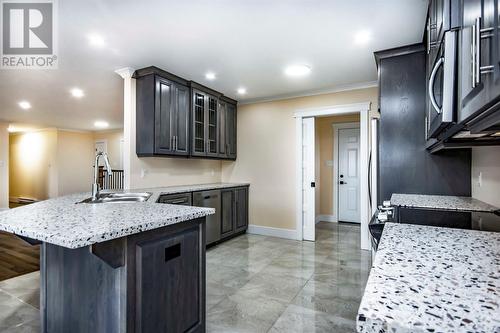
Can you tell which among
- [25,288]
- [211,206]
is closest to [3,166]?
[25,288]

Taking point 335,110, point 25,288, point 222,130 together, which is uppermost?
point 335,110

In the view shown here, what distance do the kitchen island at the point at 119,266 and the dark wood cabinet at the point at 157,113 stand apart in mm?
1739

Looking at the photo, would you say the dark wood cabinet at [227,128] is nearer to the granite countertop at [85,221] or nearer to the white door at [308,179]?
the white door at [308,179]

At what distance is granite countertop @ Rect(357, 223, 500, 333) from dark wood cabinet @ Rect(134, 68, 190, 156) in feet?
9.98

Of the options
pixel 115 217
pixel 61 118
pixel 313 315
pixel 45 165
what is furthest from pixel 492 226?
pixel 45 165

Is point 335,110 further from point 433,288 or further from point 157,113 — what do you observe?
point 433,288

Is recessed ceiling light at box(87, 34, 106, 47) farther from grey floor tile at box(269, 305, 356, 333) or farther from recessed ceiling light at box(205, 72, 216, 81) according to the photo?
grey floor tile at box(269, 305, 356, 333)

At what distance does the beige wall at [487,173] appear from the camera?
6.20 ft

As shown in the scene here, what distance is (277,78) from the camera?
3.90 m

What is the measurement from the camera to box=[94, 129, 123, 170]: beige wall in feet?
29.3

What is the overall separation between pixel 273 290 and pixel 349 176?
12.9 ft

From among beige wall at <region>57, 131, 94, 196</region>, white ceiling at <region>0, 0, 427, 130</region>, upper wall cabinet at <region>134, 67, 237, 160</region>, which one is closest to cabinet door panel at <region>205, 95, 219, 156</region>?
upper wall cabinet at <region>134, 67, 237, 160</region>

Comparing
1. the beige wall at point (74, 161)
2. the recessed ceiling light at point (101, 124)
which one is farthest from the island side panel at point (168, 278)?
the beige wall at point (74, 161)

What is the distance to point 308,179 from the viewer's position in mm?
4660
